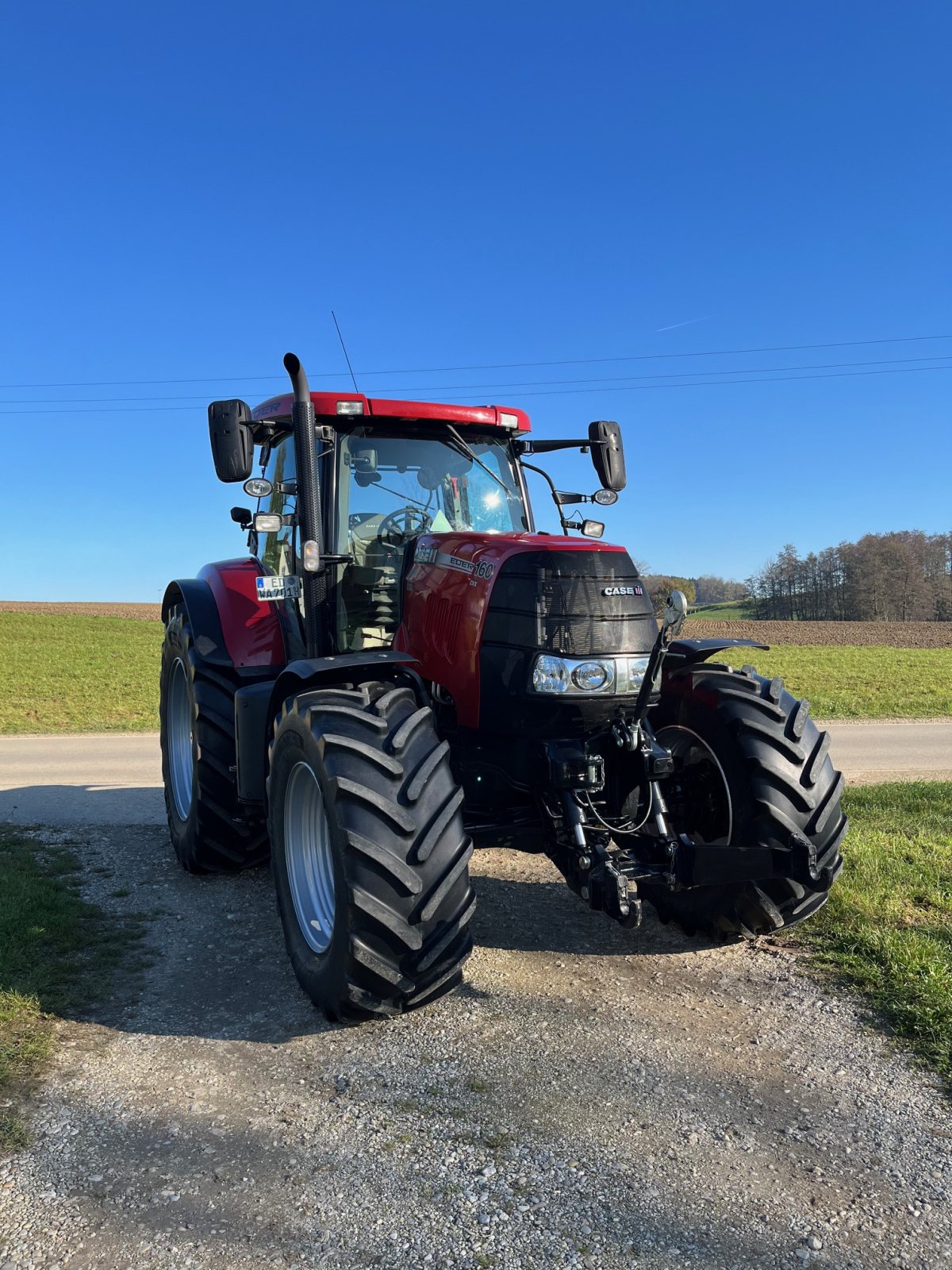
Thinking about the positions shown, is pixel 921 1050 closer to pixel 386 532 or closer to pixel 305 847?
pixel 305 847

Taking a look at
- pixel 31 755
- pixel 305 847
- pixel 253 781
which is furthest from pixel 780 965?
pixel 31 755

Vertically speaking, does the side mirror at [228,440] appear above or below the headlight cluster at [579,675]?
above

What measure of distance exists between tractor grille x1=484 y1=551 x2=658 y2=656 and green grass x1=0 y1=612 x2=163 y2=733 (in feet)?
36.3

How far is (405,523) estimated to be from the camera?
4629 mm

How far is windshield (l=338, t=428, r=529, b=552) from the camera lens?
4.57 metres

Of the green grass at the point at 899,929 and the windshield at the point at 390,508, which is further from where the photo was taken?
the windshield at the point at 390,508

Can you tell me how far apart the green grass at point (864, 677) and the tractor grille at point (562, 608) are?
11.9m

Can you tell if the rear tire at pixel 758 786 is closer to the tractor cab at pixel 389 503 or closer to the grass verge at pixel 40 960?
the tractor cab at pixel 389 503

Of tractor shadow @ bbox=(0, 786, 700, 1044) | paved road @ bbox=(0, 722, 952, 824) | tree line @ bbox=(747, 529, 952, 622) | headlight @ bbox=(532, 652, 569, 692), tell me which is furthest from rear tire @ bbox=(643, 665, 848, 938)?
tree line @ bbox=(747, 529, 952, 622)

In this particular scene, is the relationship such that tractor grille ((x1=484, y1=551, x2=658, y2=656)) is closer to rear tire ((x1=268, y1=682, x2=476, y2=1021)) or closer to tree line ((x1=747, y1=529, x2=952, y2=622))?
rear tire ((x1=268, y1=682, x2=476, y2=1021))

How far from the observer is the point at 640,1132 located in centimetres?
270

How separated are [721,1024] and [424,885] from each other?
129 cm

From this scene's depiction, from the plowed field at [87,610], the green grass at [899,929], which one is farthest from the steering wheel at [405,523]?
the plowed field at [87,610]

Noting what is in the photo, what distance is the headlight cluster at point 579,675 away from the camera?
3611mm
